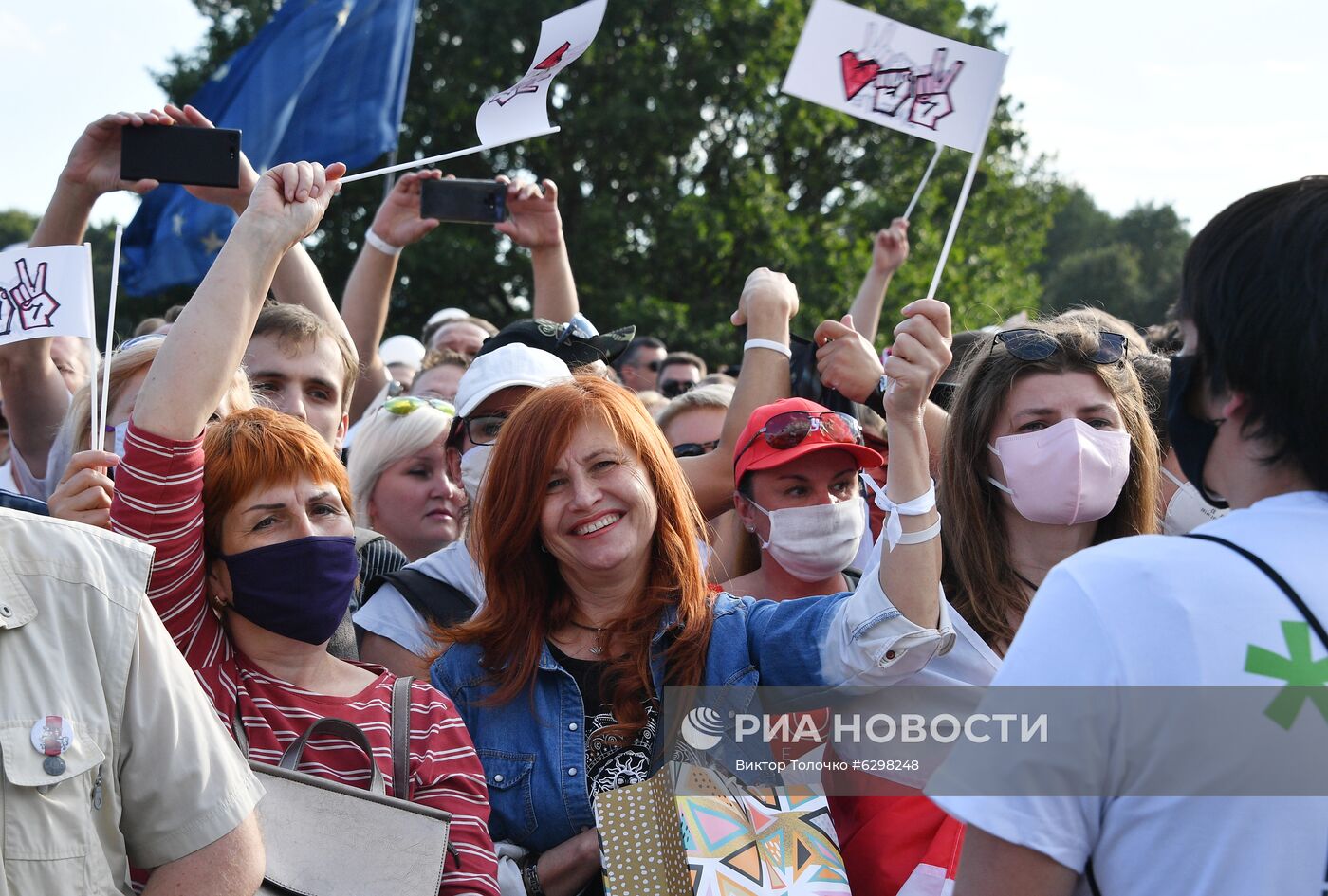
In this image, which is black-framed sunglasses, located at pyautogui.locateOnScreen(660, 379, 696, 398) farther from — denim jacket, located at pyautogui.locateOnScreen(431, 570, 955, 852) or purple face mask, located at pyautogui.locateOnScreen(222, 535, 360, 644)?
purple face mask, located at pyautogui.locateOnScreen(222, 535, 360, 644)

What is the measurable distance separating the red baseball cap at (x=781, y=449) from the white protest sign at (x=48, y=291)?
1.86m

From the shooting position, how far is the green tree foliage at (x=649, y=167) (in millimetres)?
20391

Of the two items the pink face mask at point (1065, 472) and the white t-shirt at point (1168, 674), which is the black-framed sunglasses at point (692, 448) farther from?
the white t-shirt at point (1168, 674)

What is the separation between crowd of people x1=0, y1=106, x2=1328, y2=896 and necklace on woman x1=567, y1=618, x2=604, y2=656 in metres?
0.01

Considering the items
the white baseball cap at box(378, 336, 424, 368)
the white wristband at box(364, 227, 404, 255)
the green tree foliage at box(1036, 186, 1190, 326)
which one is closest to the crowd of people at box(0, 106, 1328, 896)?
the white wristband at box(364, 227, 404, 255)

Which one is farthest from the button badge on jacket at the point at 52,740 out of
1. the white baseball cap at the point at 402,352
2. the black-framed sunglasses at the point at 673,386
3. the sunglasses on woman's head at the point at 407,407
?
the black-framed sunglasses at the point at 673,386

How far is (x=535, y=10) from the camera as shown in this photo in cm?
2025

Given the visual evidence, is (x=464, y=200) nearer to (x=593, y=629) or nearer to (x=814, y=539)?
(x=814, y=539)

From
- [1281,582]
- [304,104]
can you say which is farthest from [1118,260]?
[1281,582]

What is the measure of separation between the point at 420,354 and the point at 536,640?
693cm

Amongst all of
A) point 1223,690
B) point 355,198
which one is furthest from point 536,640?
point 355,198

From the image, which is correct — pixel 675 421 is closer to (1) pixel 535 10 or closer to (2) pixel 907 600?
(2) pixel 907 600

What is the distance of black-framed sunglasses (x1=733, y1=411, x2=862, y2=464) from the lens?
12.0 ft

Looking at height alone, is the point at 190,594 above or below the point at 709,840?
above
